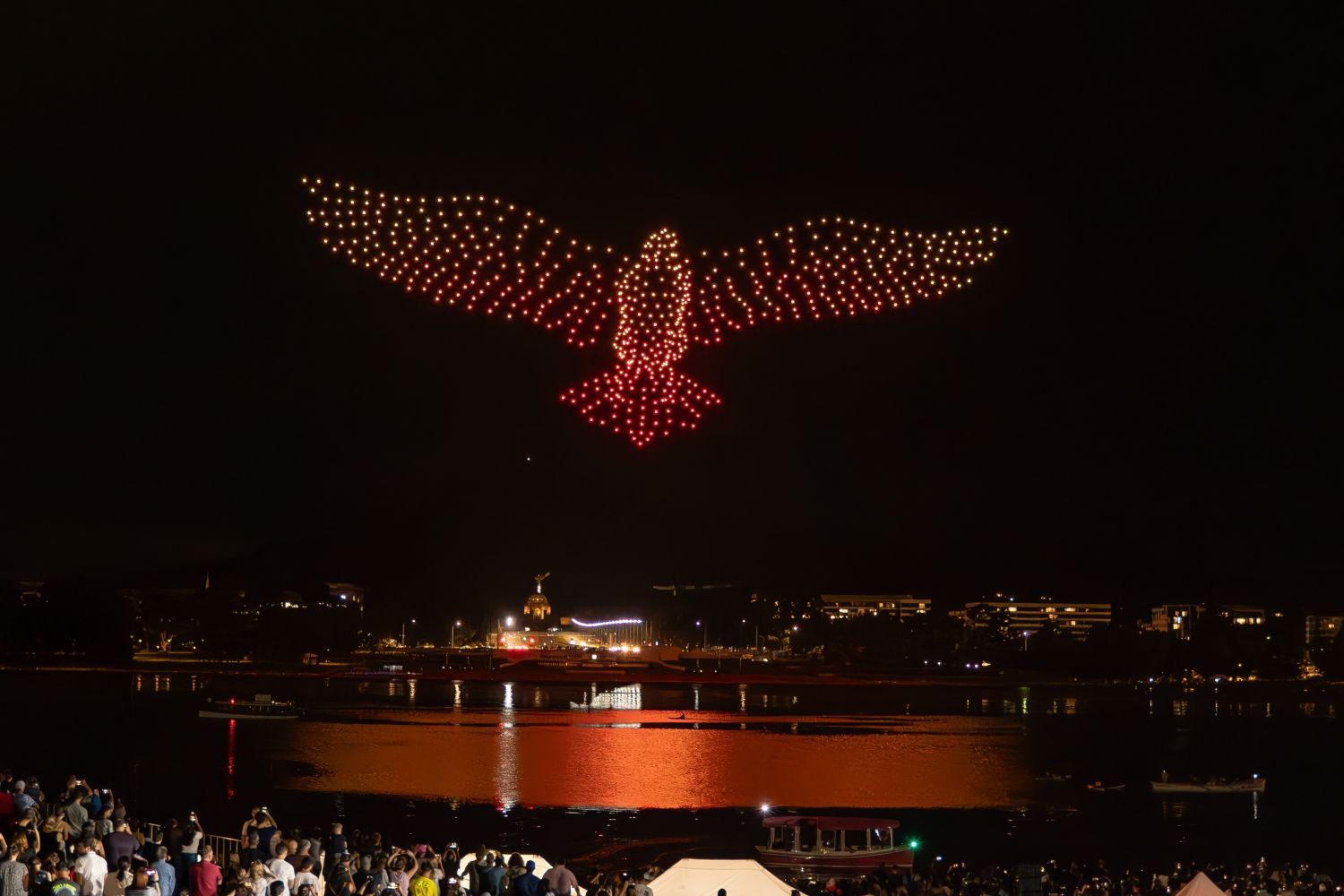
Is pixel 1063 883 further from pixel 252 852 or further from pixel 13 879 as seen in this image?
pixel 13 879

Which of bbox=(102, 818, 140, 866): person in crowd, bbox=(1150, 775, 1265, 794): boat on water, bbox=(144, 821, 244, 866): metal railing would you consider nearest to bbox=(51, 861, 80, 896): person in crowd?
bbox=(102, 818, 140, 866): person in crowd

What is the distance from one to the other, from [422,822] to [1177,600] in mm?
152019

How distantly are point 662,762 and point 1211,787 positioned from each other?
11.7 meters

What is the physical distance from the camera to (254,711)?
148ft

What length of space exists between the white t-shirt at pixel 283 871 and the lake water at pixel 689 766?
481 inches

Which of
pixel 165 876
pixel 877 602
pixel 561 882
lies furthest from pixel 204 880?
pixel 877 602

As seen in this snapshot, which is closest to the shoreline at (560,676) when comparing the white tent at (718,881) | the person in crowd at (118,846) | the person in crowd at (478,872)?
the white tent at (718,881)

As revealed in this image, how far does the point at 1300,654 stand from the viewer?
108 metres

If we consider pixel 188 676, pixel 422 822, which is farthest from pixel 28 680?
pixel 422 822

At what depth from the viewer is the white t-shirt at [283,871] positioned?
27.3 feet

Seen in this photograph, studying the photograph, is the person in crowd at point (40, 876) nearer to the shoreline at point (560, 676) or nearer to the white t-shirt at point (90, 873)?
the white t-shirt at point (90, 873)

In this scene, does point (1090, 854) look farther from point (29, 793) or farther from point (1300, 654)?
point (1300, 654)

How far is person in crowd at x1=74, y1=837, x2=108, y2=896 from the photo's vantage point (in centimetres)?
766

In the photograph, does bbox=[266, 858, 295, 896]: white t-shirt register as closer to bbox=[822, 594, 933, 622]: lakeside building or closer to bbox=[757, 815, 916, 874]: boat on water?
bbox=[757, 815, 916, 874]: boat on water
